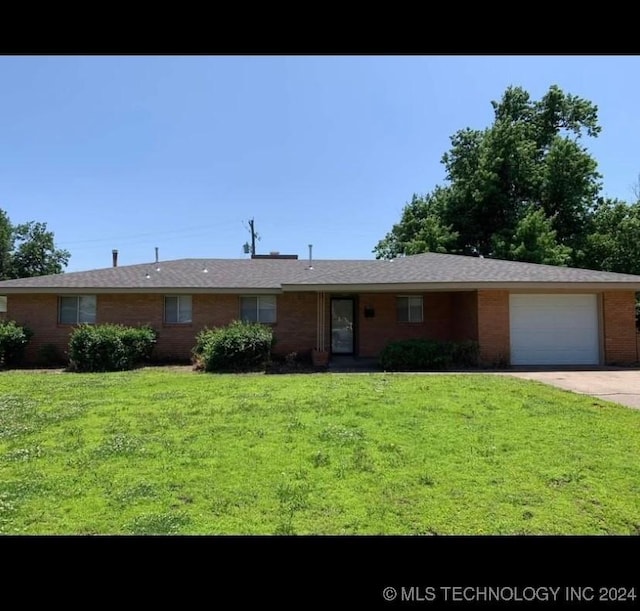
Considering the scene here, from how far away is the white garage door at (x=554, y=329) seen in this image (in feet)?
45.0

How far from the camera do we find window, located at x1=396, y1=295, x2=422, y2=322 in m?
16.1

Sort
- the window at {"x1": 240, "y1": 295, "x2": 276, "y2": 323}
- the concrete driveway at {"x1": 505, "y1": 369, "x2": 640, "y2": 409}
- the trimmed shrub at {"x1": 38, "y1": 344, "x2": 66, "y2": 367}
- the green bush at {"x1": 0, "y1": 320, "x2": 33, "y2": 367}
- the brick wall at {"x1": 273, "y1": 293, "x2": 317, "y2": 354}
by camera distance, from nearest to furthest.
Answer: the concrete driveway at {"x1": 505, "y1": 369, "x2": 640, "y2": 409} < the green bush at {"x1": 0, "y1": 320, "x2": 33, "y2": 367} < the trimmed shrub at {"x1": 38, "y1": 344, "x2": 66, "y2": 367} < the brick wall at {"x1": 273, "y1": 293, "x2": 317, "y2": 354} < the window at {"x1": 240, "y1": 295, "x2": 276, "y2": 323}

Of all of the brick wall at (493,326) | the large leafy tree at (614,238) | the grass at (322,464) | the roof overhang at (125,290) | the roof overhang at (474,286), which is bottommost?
the grass at (322,464)

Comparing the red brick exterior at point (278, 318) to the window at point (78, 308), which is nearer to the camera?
the red brick exterior at point (278, 318)

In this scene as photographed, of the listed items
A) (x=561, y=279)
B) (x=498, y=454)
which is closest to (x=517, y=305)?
(x=561, y=279)

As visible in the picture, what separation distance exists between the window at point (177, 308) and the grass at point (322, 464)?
7.17 meters

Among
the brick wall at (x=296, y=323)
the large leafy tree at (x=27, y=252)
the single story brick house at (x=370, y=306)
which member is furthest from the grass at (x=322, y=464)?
the large leafy tree at (x=27, y=252)

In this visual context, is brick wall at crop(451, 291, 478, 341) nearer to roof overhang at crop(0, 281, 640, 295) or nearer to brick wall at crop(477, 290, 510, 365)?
brick wall at crop(477, 290, 510, 365)

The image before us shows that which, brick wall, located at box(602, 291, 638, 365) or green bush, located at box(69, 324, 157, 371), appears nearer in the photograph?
green bush, located at box(69, 324, 157, 371)

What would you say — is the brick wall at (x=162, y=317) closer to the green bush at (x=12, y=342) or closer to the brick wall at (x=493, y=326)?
the green bush at (x=12, y=342)

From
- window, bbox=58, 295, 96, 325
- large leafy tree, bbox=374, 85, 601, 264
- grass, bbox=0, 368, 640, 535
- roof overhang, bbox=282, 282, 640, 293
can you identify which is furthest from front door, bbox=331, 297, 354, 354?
large leafy tree, bbox=374, 85, 601, 264

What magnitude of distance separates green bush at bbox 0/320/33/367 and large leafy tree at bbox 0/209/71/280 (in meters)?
32.3
